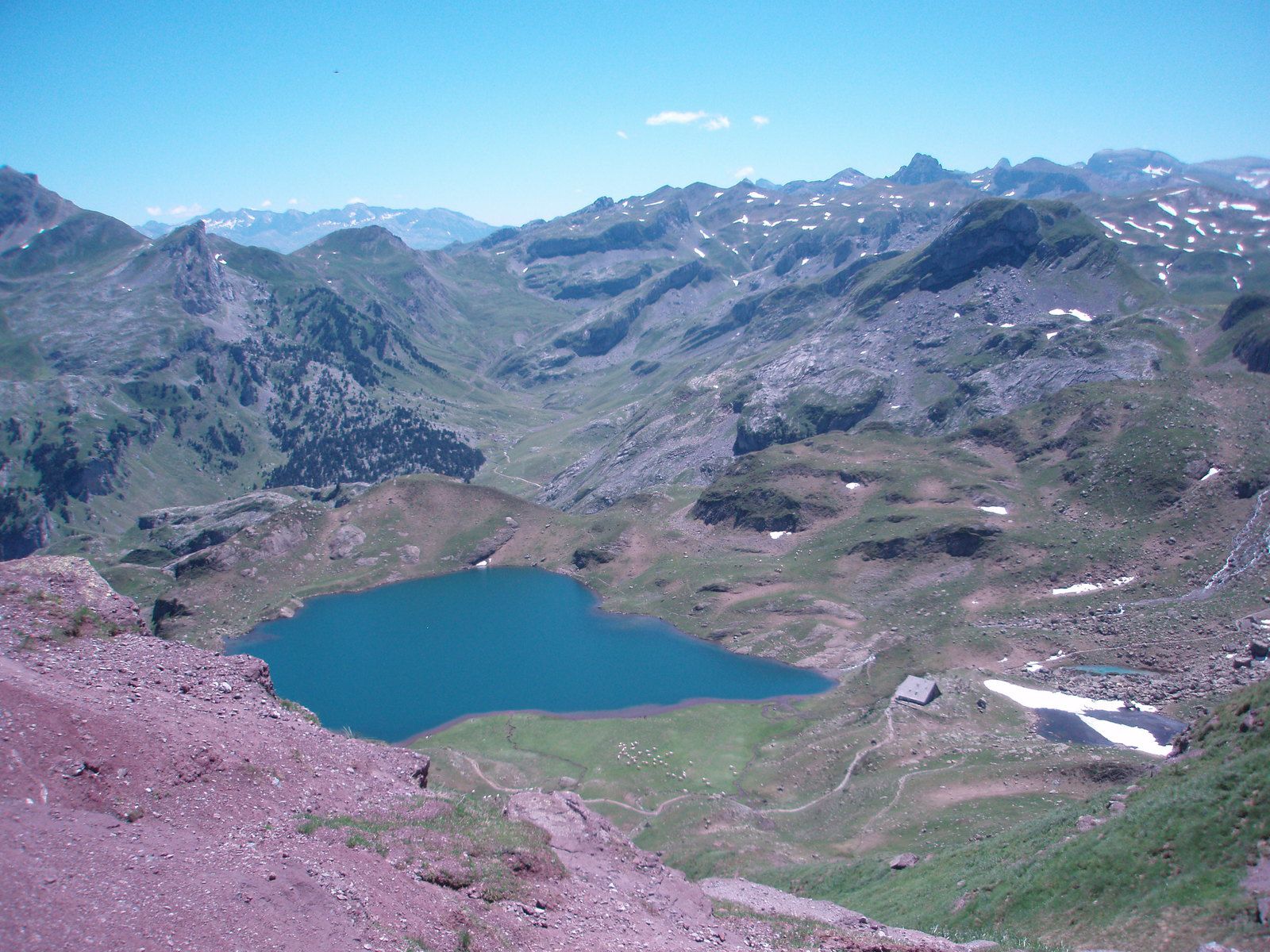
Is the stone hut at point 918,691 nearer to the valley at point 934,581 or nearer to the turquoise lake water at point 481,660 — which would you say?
the valley at point 934,581

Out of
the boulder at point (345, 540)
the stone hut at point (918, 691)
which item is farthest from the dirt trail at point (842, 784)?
the boulder at point (345, 540)

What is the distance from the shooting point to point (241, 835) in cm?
1802

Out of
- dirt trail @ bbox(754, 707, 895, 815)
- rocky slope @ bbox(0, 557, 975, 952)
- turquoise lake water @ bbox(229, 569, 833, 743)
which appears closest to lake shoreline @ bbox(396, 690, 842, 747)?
turquoise lake water @ bbox(229, 569, 833, 743)

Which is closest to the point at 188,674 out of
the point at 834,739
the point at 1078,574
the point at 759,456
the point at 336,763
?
the point at 336,763

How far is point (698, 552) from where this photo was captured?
11381 centimetres

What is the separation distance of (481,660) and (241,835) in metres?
68.8

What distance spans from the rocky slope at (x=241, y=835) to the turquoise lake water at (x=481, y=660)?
44.8m

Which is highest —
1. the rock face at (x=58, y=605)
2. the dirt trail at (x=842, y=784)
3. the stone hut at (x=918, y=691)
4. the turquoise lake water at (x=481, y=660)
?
the rock face at (x=58, y=605)

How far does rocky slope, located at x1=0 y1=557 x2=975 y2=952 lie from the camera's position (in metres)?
14.3

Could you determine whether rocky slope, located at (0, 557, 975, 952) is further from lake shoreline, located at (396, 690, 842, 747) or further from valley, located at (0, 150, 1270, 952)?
lake shoreline, located at (396, 690, 842, 747)

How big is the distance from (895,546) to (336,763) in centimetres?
8389

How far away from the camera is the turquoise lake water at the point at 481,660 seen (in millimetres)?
74375

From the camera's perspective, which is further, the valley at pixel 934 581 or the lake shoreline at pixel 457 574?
the lake shoreline at pixel 457 574

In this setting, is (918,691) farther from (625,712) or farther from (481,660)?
(481,660)
